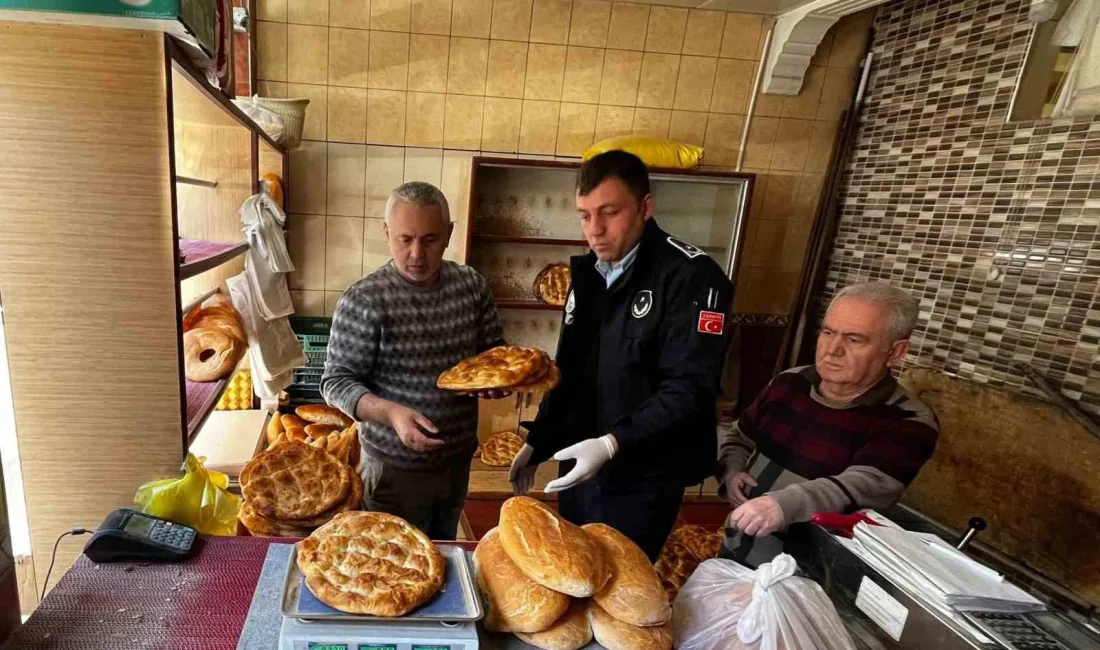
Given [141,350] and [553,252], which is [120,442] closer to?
[141,350]

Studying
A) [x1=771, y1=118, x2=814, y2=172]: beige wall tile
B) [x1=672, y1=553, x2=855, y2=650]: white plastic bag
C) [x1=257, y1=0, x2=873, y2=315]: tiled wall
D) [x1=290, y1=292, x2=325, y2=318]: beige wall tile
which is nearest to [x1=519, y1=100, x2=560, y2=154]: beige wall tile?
[x1=257, y1=0, x2=873, y2=315]: tiled wall

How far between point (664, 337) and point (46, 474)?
1717mm

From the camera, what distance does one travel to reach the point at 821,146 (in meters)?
3.67

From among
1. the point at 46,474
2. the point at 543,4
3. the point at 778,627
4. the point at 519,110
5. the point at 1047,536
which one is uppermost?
the point at 543,4

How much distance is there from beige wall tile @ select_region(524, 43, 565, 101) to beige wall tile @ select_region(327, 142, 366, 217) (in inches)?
44.3

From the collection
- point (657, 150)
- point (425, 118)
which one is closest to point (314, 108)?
point (425, 118)

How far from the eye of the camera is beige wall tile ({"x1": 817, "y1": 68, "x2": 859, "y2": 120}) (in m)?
3.55

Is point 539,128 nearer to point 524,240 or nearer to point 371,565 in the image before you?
point 524,240

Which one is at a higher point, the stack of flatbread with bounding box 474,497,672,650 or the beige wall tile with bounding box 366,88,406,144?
the beige wall tile with bounding box 366,88,406,144

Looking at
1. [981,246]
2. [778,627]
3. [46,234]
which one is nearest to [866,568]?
[778,627]

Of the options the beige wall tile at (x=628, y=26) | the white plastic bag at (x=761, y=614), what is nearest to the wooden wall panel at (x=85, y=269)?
the white plastic bag at (x=761, y=614)

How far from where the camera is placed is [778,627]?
78 cm

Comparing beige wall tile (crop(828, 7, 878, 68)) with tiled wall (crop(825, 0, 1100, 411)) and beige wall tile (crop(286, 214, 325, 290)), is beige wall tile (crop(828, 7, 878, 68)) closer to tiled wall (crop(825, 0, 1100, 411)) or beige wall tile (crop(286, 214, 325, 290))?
tiled wall (crop(825, 0, 1100, 411))

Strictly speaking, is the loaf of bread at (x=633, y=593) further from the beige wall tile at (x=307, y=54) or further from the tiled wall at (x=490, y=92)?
the beige wall tile at (x=307, y=54)
